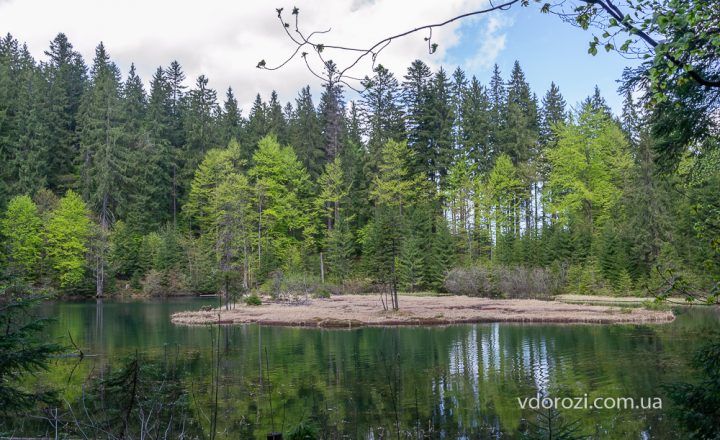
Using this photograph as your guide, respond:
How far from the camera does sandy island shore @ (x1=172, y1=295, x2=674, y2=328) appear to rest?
2798 centimetres

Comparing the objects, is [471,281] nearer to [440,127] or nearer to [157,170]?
[440,127]

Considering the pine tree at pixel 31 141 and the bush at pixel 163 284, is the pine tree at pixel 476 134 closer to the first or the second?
the bush at pixel 163 284

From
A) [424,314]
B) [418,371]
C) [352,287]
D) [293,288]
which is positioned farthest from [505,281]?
[418,371]

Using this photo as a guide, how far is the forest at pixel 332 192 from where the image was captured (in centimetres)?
4362

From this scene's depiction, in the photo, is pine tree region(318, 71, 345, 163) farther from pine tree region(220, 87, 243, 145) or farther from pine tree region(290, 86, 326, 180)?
pine tree region(220, 87, 243, 145)

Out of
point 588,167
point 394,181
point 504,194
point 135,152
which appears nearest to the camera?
point 588,167

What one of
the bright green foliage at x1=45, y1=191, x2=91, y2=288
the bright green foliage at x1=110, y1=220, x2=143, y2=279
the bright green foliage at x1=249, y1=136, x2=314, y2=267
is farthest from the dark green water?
the bright green foliage at x1=249, y1=136, x2=314, y2=267

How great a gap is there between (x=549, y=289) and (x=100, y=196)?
45462 mm

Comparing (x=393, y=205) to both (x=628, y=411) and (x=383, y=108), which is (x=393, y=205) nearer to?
(x=383, y=108)

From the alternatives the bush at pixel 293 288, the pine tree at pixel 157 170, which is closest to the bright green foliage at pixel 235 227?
the bush at pixel 293 288

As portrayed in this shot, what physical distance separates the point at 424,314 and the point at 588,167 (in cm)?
2983

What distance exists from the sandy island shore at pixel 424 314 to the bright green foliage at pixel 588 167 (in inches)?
702

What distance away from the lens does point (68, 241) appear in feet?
160

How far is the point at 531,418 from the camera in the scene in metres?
11.2
